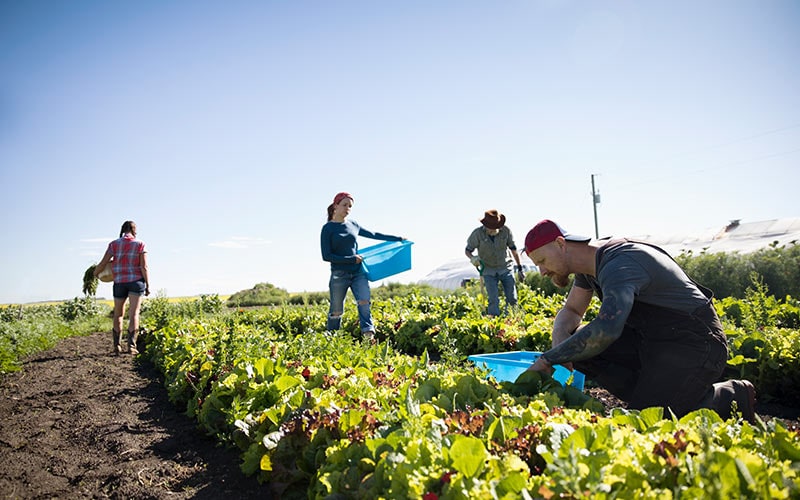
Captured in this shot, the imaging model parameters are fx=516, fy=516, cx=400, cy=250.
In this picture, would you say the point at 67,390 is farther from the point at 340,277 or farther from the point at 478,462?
the point at 478,462

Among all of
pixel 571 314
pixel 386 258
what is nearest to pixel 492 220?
pixel 386 258

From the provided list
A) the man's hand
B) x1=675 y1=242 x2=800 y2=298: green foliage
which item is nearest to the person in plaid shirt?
the man's hand

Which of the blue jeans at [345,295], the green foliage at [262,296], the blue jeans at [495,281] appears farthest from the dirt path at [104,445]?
the green foliage at [262,296]

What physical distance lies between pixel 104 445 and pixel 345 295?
3024mm

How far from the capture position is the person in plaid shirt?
23.5ft

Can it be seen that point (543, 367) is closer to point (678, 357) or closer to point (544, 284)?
point (678, 357)

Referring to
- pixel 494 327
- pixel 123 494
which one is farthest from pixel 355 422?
pixel 494 327

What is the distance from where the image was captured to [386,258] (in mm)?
6898

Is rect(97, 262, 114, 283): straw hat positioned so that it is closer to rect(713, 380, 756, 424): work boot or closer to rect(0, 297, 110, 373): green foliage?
rect(0, 297, 110, 373): green foliage

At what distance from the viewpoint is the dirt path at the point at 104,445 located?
118 inches

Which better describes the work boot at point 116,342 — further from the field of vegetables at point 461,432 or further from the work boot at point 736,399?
the work boot at point 736,399

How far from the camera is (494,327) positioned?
19.8ft

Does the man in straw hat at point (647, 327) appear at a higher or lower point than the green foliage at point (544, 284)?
higher

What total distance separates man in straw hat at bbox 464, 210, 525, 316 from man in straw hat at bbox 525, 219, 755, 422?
4205mm
